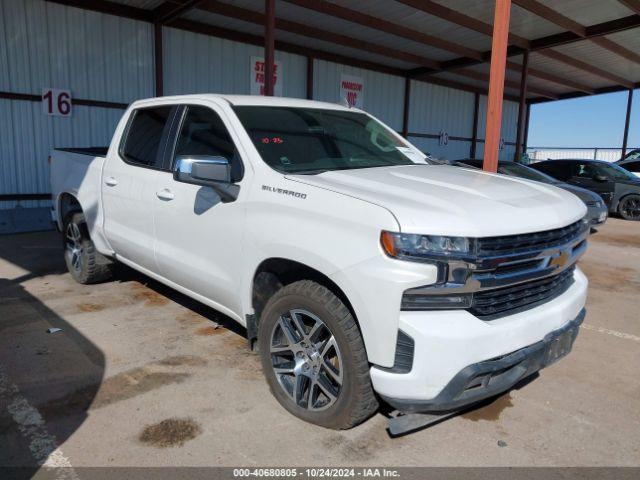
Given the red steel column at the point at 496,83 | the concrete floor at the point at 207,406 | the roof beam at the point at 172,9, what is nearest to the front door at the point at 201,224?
the concrete floor at the point at 207,406

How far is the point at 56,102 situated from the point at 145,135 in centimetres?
777

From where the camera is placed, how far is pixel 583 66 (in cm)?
1900

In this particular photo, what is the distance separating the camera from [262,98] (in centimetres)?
407

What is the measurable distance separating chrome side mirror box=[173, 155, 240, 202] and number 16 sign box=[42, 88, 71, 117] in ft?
29.9

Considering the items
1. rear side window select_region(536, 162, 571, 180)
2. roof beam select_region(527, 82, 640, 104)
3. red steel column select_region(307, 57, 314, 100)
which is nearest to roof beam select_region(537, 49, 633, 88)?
roof beam select_region(527, 82, 640, 104)

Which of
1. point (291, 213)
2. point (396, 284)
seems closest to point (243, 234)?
point (291, 213)

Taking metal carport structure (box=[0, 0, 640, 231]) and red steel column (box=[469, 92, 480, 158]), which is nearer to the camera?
metal carport structure (box=[0, 0, 640, 231])

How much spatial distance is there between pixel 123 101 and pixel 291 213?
10519 mm

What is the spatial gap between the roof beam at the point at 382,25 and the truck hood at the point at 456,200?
922 centimetres

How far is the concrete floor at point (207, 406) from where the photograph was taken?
2.82 m

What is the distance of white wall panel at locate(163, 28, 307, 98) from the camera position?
41.7 feet

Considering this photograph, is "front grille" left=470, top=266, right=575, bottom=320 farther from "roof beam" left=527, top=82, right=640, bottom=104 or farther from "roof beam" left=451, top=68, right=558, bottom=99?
"roof beam" left=527, top=82, right=640, bottom=104

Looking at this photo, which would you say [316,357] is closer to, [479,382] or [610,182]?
[479,382]

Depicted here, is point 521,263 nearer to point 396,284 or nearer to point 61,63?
point 396,284
